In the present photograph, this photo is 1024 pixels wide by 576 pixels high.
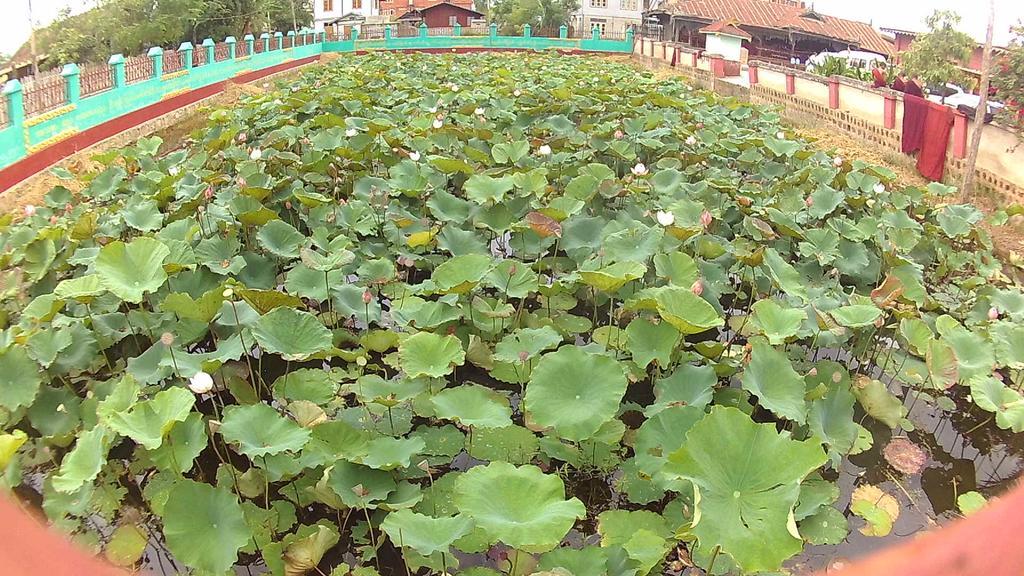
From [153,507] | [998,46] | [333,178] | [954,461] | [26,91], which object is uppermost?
[998,46]

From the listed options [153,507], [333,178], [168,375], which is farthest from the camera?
[333,178]

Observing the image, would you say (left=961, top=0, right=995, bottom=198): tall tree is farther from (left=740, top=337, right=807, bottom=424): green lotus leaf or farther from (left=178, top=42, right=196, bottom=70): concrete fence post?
(left=178, top=42, right=196, bottom=70): concrete fence post

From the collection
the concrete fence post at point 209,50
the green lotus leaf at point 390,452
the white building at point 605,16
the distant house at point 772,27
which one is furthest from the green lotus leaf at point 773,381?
the white building at point 605,16

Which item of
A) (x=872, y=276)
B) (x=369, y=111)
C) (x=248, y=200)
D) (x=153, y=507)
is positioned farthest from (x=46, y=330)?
(x=369, y=111)

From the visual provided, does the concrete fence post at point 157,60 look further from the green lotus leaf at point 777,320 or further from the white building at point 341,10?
the white building at point 341,10

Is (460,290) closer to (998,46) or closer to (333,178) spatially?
(333,178)

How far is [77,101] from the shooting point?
8.22m

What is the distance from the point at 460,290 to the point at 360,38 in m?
23.4

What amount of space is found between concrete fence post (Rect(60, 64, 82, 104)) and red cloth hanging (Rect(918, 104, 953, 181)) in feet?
32.1

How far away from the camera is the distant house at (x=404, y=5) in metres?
31.3

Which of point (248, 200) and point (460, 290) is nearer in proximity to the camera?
point (460, 290)

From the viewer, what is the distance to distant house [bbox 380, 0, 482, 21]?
3128cm

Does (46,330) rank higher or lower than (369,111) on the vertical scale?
lower

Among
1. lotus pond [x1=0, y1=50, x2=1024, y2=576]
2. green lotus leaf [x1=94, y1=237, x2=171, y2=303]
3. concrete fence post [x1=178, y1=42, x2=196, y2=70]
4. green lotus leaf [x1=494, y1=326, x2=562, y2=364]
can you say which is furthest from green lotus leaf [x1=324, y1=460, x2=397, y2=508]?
concrete fence post [x1=178, y1=42, x2=196, y2=70]
